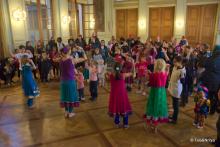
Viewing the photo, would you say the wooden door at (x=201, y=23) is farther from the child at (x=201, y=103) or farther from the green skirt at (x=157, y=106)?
the green skirt at (x=157, y=106)

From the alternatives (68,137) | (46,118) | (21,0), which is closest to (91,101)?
(46,118)

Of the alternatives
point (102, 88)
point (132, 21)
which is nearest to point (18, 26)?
point (102, 88)

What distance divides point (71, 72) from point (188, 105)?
322 cm

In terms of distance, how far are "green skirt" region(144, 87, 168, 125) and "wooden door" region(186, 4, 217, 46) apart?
31.0 ft

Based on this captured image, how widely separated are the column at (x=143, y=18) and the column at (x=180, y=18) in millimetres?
1882

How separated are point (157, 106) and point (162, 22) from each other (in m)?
10.5

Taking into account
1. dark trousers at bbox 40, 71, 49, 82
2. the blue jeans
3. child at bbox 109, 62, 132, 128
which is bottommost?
the blue jeans

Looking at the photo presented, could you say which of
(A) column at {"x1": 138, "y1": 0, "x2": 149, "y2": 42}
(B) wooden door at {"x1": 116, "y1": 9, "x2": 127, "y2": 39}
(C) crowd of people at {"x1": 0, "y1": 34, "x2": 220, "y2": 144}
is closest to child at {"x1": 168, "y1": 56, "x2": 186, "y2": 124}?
(C) crowd of people at {"x1": 0, "y1": 34, "x2": 220, "y2": 144}

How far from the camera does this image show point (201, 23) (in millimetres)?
12258

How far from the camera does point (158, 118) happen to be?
4.09m

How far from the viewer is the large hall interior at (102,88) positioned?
409cm

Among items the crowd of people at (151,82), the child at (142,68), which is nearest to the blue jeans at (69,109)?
the crowd of people at (151,82)

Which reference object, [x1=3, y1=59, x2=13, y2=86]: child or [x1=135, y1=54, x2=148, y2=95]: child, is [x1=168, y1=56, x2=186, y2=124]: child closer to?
[x1=135, y1=54, x2=148, y2=95]: child

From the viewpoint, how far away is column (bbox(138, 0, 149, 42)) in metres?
13.5
